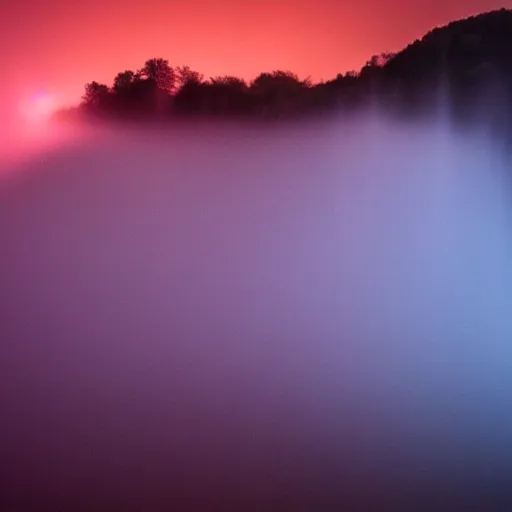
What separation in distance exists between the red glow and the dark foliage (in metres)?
0.02

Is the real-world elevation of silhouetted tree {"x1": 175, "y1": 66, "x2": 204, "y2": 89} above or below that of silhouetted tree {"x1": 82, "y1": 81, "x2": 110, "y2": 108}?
above

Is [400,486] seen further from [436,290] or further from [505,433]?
[436,290]

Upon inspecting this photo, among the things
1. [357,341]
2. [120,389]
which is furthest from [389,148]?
[120,389]

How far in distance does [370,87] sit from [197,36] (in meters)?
0.41

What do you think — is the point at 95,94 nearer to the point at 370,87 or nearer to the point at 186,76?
the point at 186,76

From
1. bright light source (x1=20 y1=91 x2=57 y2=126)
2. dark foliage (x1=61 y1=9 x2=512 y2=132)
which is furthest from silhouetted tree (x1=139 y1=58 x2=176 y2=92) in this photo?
bright light source (x1=20 y1=91 x2=57 y2=126)

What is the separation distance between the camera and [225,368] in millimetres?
1400

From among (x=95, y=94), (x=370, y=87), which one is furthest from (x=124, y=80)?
(x=370, y=87)

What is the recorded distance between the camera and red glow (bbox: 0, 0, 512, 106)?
136cm

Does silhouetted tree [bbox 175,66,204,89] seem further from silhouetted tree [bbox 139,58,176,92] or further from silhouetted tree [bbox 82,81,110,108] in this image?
silhouetted tree [bbox 82,81,110,108]

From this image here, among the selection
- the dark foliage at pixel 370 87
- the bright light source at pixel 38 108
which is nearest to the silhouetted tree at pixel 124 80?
the dark foliage at pixel 370 87

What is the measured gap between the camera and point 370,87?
140 cm

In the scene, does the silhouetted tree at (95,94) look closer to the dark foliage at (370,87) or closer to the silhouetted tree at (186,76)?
the dark foliage at (370,87)

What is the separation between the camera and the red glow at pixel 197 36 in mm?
1363
